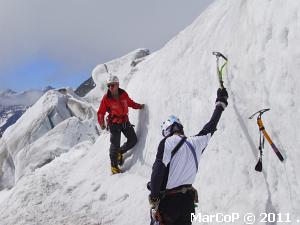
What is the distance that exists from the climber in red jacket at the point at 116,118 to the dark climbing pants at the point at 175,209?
19.2ft

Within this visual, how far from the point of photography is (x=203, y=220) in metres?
9.10

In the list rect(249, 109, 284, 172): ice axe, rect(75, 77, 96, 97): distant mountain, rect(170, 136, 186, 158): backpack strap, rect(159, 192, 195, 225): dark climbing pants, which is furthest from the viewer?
rect(75, 77, 96, 97): distant mountain

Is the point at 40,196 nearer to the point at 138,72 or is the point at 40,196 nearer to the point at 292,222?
the point at 138,72

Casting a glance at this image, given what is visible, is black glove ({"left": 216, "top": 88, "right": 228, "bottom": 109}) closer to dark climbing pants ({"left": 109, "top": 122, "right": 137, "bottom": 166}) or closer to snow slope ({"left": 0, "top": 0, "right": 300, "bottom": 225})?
snow slope ({"left": 0, "top": 0, "right": 300, "bottom": 225})

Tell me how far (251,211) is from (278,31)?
309 centimetres

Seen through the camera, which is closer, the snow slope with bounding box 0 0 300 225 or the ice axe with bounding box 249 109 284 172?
the ice axe with bounding box 249 109 284 172

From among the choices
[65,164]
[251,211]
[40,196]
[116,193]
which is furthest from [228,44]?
[65,164]

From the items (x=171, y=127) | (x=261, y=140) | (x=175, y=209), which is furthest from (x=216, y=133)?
(x=175, y=209)

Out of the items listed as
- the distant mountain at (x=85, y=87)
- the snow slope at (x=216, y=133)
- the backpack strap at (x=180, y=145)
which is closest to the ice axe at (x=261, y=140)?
the snow slope at (x=216, y=133)

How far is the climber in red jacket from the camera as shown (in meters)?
12.9

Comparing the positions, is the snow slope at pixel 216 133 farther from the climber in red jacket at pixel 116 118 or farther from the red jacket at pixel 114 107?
the red jacket at pixel 114 107

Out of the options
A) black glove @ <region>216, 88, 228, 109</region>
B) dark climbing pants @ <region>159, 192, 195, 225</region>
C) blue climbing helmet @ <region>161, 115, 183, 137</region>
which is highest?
black glove @ <region>216, 88, 228, 109</region>

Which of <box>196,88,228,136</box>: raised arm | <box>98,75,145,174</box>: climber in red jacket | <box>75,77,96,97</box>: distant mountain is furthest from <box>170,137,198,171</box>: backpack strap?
<box>75,77,96,97</box>: distant mountain

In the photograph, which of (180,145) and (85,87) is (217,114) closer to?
(180,145)
